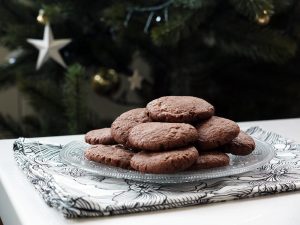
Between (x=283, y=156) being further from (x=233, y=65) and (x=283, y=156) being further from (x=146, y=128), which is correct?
(x=233, y=65)

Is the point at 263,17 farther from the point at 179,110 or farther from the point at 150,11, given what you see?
the point at 179,110

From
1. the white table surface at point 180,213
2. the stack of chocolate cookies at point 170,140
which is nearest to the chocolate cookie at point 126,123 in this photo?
the stack of chocolate cookies at point 170,140

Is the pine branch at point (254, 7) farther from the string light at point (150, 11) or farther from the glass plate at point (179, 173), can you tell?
the glass plate at point (179, 173)

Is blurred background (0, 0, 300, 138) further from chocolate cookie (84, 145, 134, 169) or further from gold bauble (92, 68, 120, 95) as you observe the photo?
chocolate cookie (84, 145, 134, 169)

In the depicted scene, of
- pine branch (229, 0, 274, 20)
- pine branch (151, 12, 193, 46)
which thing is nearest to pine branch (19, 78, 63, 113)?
pine branch (151, 12, 193, 46)

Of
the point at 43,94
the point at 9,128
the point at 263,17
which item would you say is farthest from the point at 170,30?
the point at 9,128

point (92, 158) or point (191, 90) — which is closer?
point (92, 158)

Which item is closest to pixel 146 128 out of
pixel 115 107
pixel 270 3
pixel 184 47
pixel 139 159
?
pixel 139 159
